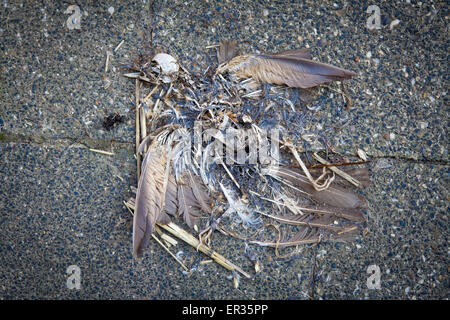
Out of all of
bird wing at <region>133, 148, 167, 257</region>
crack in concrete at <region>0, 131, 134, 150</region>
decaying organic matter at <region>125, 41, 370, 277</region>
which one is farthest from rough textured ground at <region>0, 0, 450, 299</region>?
bird wing at <region>133, 148, 167, 257</region>

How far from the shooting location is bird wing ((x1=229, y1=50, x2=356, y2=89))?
71.0 inches

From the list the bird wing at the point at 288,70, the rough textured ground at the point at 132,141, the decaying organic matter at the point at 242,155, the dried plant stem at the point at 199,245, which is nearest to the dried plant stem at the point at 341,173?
the decaying organic matter at the point at 242,155

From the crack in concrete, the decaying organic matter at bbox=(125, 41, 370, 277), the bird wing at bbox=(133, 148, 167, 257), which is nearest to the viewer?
the bird wing at bbox=(133, 148, 167, 257)

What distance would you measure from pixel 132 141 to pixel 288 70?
1.13 meters

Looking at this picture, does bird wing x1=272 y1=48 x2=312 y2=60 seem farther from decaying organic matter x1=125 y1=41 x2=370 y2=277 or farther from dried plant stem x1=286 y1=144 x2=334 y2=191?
dried plant stem x1=286 y1=144 x2=334 y2=191

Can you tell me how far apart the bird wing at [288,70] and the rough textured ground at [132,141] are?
141 mm

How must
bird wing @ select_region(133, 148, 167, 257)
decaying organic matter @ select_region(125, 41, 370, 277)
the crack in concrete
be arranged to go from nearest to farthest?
bird wing @ select_region(133, 148, 167, 257) → decaying organic matter @ select_region(125, 41, 370, 277) → the crack in concrete


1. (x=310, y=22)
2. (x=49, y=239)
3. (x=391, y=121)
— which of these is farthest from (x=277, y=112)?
(x=49, y=239)

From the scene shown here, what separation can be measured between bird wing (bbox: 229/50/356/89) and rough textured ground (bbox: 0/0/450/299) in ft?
0.46

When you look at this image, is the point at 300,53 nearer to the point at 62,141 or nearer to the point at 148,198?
the point at 148,198

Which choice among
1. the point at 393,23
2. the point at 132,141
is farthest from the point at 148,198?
the point at 393,23

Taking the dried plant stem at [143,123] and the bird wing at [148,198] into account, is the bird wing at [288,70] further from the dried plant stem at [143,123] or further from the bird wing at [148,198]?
the bird wing at [148,198]

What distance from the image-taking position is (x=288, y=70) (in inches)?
72.6

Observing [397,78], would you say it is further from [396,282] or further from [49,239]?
[49,239]
